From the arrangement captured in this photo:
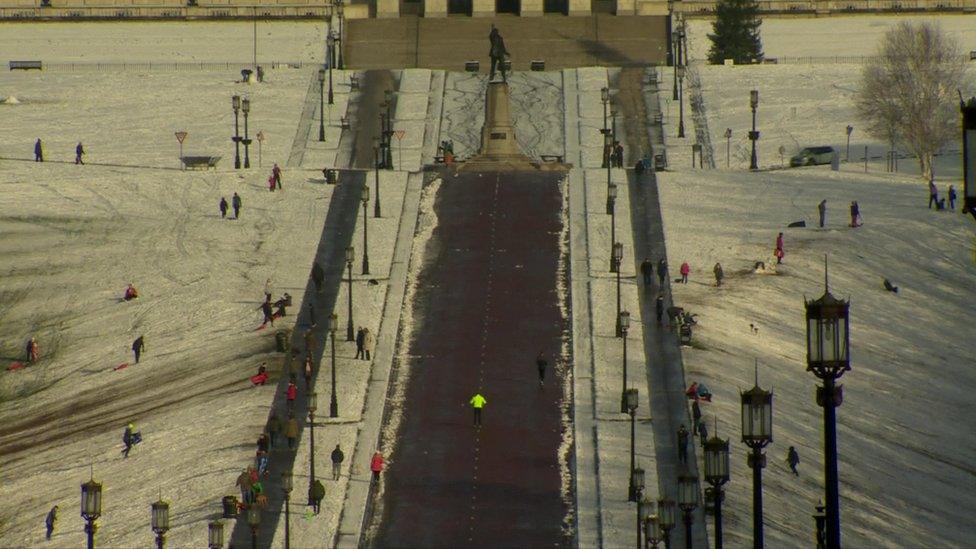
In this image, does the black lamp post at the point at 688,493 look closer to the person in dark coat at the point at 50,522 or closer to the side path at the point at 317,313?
the side path at the point at 317,313

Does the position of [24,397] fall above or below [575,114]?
below

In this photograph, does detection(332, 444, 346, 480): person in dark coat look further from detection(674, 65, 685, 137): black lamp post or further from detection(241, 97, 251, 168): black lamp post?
detection(674, 65, 685, 137): black lamp post

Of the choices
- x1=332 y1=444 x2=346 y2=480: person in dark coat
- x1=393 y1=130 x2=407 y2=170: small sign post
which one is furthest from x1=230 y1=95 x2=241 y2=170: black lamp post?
x1=332 y1=444 x2=346 y2=480: person in dark coat

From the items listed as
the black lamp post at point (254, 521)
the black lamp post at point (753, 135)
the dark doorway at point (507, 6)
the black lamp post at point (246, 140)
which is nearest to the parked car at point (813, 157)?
the black lamp post at point (753, 135)

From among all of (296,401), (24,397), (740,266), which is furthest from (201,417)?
(740,266)

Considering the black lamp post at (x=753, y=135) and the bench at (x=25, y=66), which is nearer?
the black lamp post at (x=753, y=135)

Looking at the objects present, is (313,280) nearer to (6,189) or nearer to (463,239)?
(463,239)
